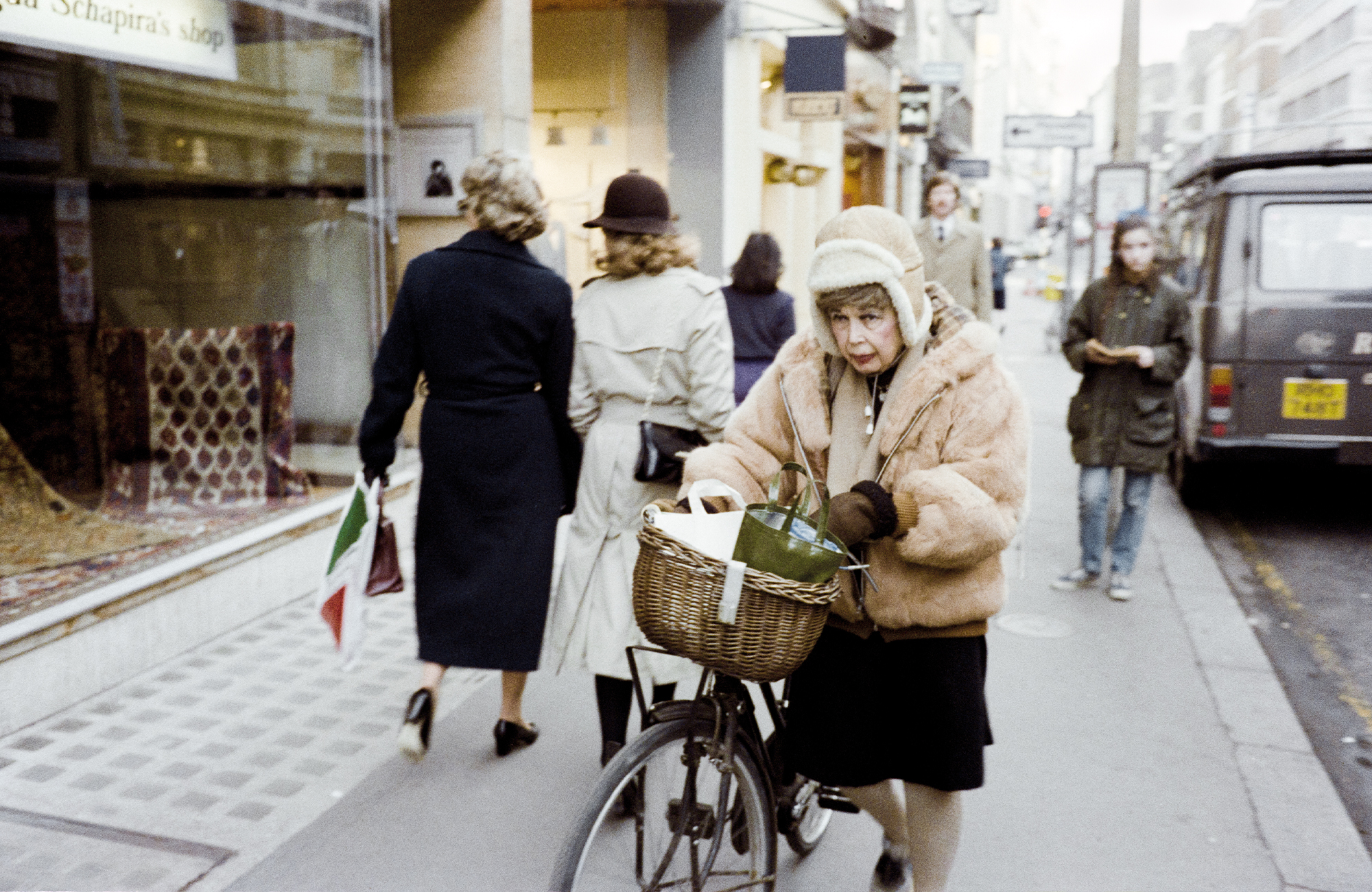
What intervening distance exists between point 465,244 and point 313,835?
6.02 ft

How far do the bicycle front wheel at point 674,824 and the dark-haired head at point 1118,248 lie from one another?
4197mm

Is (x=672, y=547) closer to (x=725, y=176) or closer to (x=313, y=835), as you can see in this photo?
(x=313, y=835)

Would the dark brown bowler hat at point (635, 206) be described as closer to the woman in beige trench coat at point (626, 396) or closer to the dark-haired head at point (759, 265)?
the woman in beige trench coat at point (626, 396)

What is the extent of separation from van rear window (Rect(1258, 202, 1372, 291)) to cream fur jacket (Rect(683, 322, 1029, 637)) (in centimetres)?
605

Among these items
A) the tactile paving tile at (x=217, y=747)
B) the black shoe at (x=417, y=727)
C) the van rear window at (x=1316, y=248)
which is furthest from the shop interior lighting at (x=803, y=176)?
the black shoe at (x=417, y=727)

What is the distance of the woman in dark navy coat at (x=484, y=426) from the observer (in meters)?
3.64

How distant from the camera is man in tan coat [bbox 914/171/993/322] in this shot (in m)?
8.30

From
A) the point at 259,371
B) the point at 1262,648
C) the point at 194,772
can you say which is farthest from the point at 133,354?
the point at 1262,648

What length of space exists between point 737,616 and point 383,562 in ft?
6.26

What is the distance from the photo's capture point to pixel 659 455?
3.54 metres

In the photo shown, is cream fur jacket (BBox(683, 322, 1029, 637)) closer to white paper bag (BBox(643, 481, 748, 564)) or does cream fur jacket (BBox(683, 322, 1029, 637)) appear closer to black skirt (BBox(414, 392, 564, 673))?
white paper bag (BBox(643, 481, 748, 564))

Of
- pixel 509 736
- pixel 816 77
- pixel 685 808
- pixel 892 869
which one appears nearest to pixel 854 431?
pixel 685 808

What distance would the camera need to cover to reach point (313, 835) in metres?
3.46

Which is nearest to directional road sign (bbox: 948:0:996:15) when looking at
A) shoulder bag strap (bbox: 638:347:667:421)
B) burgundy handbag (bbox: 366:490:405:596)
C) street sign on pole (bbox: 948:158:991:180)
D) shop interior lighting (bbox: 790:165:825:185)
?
shop interior lighting (bbox: 790:165:825:185)
